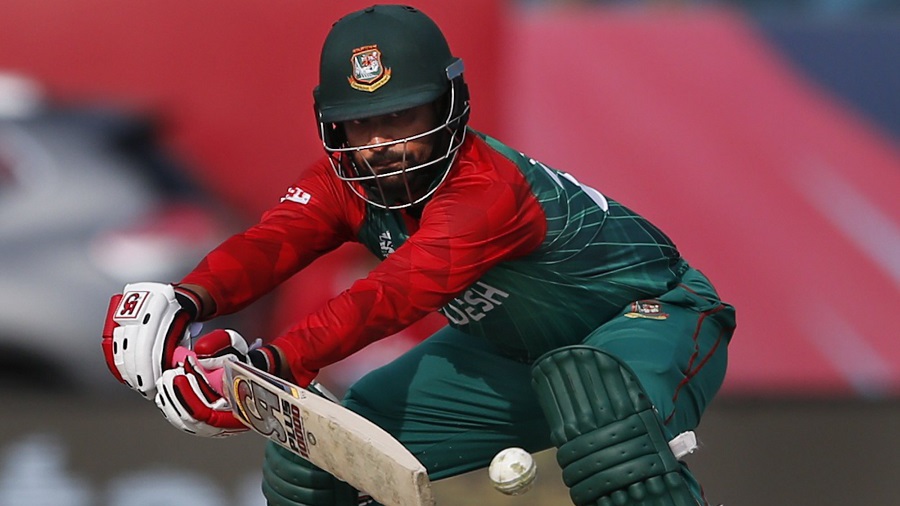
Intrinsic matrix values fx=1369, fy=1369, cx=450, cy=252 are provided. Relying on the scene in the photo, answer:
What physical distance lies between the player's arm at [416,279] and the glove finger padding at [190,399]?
0.16 metres

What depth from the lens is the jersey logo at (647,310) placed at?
2.94 m

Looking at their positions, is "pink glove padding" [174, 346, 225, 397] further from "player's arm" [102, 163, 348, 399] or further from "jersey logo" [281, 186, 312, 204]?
"jersey logo" [281, 186, 312, 204]

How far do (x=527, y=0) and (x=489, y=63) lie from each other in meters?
0.42

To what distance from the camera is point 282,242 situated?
3.02 m

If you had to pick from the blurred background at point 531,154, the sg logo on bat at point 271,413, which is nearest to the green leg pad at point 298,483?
the sg logo on bat at point 271,413

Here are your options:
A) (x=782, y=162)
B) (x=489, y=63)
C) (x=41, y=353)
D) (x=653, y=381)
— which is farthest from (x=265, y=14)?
(x=653, y=381)

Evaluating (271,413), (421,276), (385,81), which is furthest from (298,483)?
(385,81)

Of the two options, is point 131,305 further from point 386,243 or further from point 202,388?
point 386,243

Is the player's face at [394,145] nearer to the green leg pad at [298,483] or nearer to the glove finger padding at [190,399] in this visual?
the glove finger padding at [190,399]

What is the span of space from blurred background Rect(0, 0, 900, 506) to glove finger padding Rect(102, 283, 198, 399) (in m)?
1.85

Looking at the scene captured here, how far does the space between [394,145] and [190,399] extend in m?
0.65

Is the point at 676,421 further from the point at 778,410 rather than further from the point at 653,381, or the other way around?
the point at 778,410

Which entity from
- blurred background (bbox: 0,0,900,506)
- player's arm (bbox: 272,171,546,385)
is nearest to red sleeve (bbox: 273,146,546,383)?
player's arm (bbox: 272,171,546,385)

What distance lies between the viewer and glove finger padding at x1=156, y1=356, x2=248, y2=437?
2.62 m
